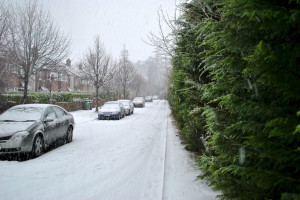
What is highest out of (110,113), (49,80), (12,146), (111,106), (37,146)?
(49,80)

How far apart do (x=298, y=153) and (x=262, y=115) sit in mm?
514

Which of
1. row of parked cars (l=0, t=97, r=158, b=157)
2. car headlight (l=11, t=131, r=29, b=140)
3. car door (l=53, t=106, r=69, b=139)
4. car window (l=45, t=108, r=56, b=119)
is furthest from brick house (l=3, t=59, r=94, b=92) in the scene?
car headlight (l=11, t=131, r=29, b=140)

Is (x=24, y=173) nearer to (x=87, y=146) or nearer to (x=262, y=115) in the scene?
(x=87, y=146)

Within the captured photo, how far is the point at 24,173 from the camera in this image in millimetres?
5129

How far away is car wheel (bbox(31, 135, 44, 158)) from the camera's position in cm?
630

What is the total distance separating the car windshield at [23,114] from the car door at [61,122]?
902mm

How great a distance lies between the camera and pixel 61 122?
26.6 ft

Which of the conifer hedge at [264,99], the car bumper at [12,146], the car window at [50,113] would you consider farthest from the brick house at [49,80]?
the conifer hedge at [264,99]

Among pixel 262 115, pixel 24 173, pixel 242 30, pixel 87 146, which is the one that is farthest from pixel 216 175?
pixel 87 146

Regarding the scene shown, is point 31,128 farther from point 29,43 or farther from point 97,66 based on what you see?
point 97,66

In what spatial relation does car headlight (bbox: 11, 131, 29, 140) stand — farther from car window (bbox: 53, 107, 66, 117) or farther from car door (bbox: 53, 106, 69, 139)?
car window (bbox: 53, 107, 66, 117)

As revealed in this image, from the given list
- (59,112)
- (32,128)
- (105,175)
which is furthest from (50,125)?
(105,175)

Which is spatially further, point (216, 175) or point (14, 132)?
point (14, 132)

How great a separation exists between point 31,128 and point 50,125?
3.27 feet
